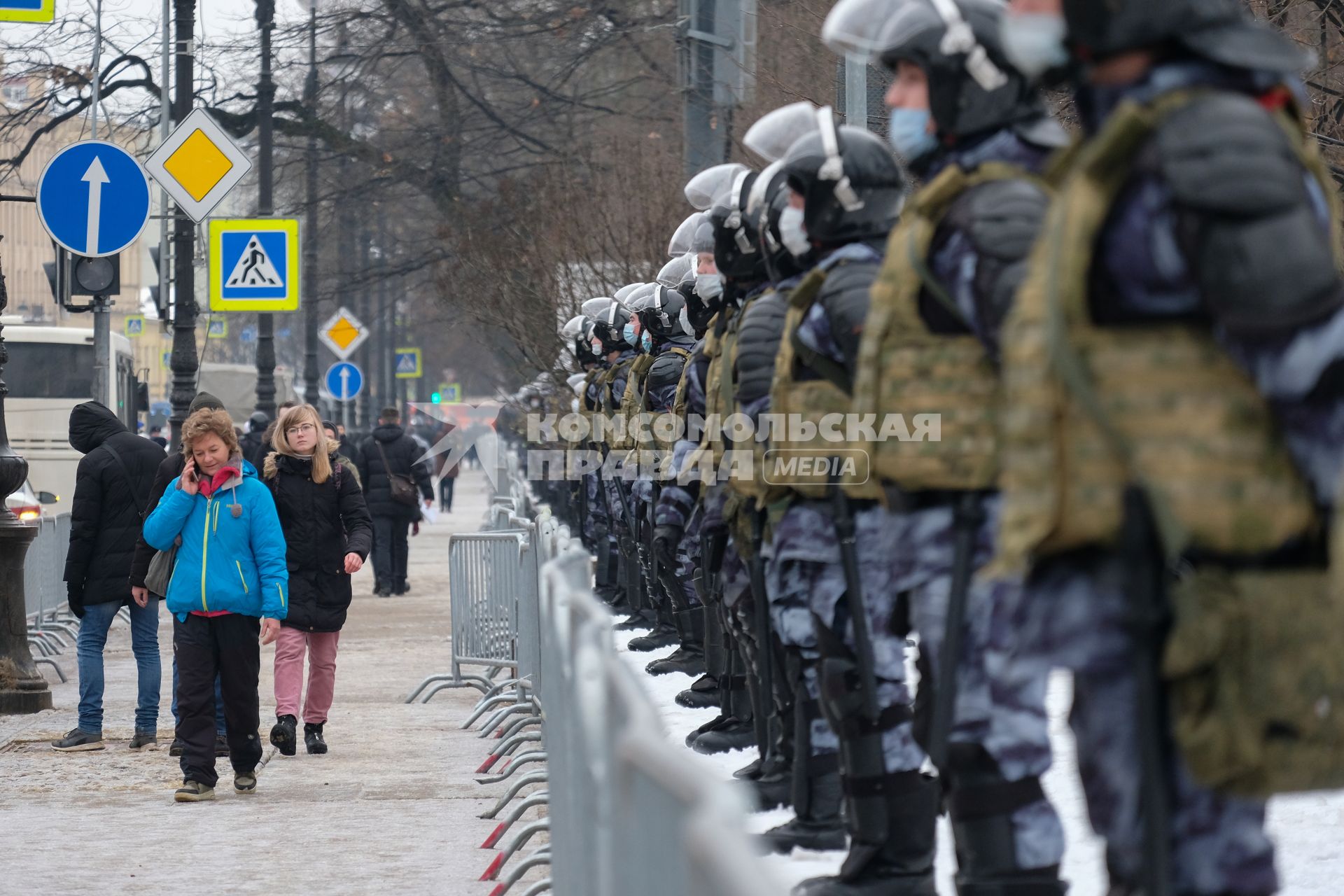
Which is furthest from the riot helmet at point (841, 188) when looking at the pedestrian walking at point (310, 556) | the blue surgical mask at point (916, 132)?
the pedestrian walking at point (310, 556)

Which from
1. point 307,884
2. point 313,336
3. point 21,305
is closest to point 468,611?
point 307,884

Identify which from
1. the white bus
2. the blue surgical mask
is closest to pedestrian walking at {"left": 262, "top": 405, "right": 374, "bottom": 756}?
the blue surgical mask

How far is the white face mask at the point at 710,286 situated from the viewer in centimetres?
950

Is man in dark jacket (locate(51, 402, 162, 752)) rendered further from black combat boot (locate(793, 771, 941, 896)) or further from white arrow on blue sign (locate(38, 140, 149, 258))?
black combat boot (locate(793, 771, 941, 896))

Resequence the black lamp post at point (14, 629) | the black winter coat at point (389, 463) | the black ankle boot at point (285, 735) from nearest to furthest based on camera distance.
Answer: the black ankle boot at point (285, 735)
the black lamp post at point (14, 629)
the black winter coat at point (389, 463)

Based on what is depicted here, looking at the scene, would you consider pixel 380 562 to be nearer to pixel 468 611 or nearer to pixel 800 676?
pixel 468 611

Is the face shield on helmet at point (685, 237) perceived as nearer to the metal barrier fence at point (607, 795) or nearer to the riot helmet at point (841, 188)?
the metal barrier fence at point (607, 795)

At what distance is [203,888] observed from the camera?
719cm

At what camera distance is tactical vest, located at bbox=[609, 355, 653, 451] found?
1364 centimetres

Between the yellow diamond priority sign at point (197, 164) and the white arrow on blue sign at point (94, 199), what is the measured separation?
187cm

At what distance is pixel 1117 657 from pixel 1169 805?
0.78 feet

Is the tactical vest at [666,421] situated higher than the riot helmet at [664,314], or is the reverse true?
the riot helmet at [664,314]

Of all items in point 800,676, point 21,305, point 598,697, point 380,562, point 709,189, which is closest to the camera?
point 598,697

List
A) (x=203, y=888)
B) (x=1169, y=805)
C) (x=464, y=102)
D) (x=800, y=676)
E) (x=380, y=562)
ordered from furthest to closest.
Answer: (x=464, y=102) < (x=380, y=562) < (x=203, y=888) < (x=800, y=676) < (x=1169, y=805)
